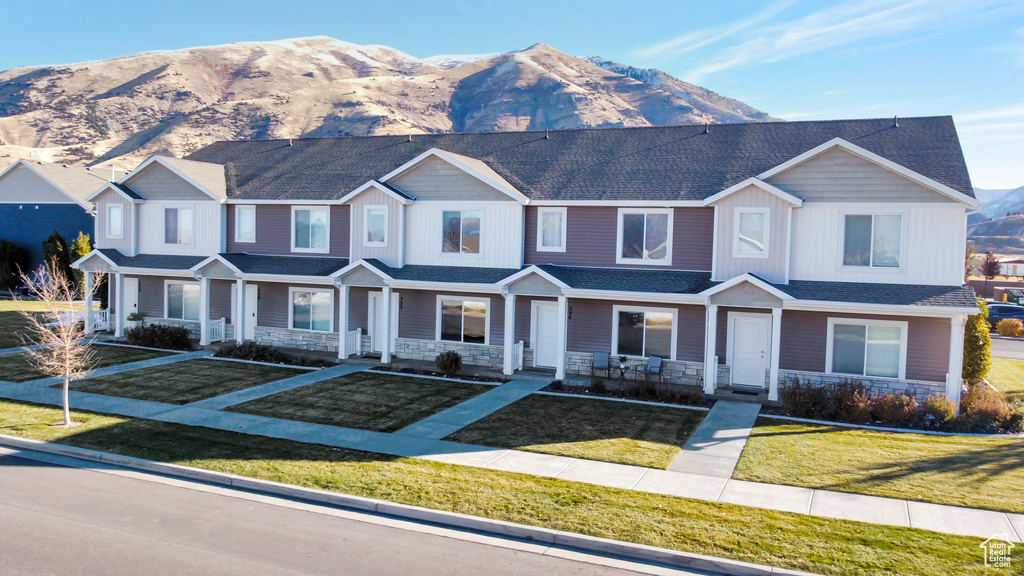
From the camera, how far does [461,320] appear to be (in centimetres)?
2356

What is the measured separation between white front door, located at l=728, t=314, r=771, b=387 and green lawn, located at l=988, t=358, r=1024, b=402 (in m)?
6.72

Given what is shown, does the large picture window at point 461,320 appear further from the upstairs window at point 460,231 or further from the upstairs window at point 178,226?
the upstairs window at point 178,226

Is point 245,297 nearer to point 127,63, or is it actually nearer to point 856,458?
point 856,458

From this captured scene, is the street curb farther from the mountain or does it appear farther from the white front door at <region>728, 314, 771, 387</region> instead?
the mountain

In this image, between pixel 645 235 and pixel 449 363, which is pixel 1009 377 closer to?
pixel 645 235

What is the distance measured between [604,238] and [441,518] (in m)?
13.3

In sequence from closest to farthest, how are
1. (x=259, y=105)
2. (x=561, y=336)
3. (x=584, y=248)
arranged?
(x=561, y=336)
(x=584, y=248)
(x=259, y=105)

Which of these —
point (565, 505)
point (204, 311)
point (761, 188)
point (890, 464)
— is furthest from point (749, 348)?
point (204, 311)

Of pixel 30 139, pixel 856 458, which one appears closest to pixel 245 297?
pixel 856 458

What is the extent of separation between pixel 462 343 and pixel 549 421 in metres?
7.69

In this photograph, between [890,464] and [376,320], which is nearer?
[890,464]

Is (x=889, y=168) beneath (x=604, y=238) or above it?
above

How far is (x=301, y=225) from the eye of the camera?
26047 millimetres

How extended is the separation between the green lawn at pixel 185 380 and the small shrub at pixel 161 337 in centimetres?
273
